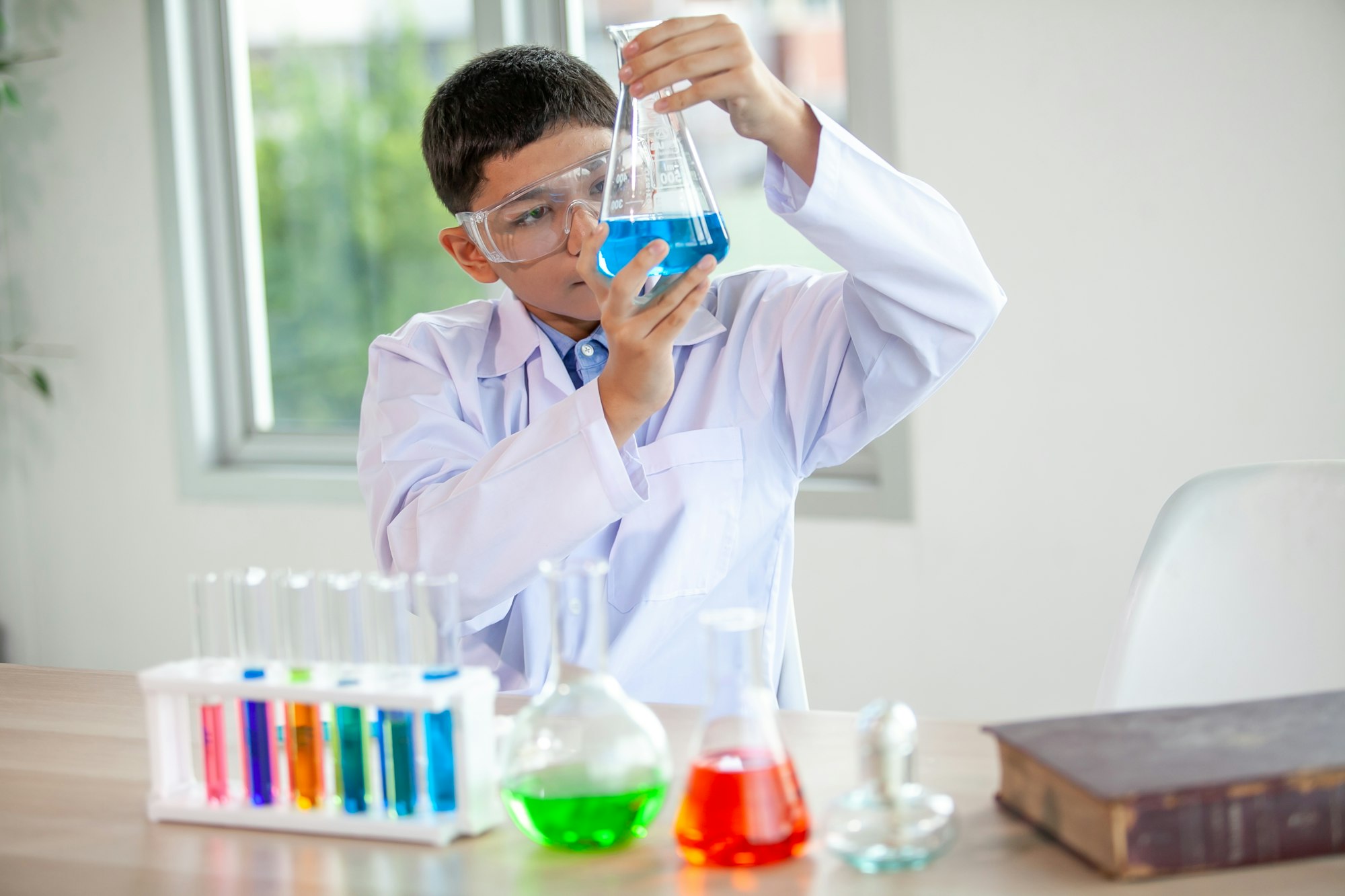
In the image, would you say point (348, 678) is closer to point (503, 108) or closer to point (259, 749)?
point (259, 749)

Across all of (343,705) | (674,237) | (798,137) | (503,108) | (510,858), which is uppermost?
(503,108)

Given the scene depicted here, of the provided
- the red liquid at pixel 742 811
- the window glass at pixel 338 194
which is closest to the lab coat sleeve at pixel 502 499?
the red liquid at pixel 742 811

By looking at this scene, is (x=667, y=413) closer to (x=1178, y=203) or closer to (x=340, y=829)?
(x=340, y=829)

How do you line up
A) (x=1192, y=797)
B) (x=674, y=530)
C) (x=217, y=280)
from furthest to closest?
(x=217, y=280) < (x=674, y=530) < (x=1192, y=797)

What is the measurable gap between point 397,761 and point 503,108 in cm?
92

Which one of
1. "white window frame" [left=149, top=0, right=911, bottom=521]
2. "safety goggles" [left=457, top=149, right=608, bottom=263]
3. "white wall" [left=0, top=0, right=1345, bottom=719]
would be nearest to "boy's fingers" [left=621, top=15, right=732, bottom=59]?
"safety goggles" [left=457, top=149, right=608, bottom=263]

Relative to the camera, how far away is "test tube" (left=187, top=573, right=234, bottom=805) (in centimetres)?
95

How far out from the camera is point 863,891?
0.79 m

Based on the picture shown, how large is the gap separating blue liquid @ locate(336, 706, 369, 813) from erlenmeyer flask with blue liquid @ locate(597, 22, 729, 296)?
48 cm

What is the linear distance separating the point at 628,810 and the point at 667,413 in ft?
2.51

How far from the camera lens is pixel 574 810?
0.85 meters

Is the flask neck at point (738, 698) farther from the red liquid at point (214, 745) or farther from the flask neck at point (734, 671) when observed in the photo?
the red liquid at point (214, 745)

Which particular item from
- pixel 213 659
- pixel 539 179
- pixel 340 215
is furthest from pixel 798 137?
pixel 340 215

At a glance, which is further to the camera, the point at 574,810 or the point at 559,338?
the point at 559,338
